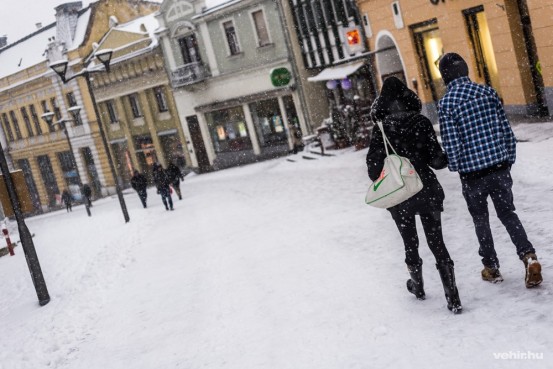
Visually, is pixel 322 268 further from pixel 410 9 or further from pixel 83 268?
pixel 410 9

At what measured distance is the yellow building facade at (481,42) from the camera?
13148mm

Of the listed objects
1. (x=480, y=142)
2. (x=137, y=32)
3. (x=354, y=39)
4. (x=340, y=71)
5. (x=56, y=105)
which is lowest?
(x=480, y=142)

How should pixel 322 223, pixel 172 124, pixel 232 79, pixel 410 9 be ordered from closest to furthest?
pixel 322 223, pixel 410 9, pixel 232 79, pixel 172 124

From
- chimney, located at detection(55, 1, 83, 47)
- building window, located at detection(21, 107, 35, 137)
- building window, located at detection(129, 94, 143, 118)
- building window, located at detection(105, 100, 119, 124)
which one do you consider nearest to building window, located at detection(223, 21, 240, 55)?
building window, located at detection(129, 94, 143, 118)

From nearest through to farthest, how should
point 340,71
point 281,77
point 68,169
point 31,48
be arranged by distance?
point 340,71 → point 281,77 → point 68,169 → point 31,48

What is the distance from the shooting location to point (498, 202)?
4.61 metres

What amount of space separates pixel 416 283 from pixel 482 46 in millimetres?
12208

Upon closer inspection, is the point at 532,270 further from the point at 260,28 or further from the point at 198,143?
the point at 198,143

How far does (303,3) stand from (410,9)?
8.19m

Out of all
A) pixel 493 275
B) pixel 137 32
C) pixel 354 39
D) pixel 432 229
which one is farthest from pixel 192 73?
pixel 432 229

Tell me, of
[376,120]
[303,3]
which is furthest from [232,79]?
[376,120]

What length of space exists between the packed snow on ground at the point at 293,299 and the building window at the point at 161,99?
20580 mm

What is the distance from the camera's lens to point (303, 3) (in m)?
25.2

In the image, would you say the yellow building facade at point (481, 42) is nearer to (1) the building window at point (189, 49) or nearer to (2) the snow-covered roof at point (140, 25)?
(1) the building window at point (189, 49)
